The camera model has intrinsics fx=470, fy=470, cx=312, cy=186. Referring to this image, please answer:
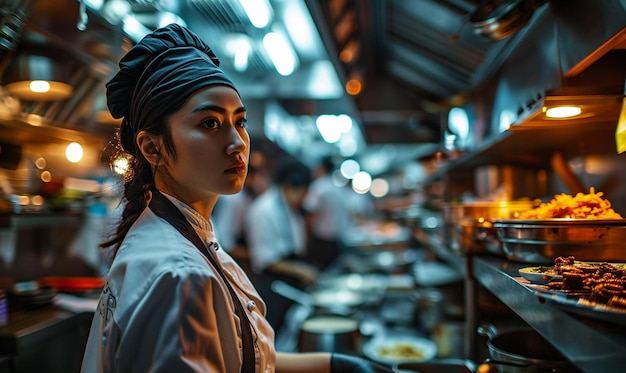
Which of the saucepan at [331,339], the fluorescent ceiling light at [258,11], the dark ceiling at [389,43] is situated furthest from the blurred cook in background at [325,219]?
the saucepan at [331,339]

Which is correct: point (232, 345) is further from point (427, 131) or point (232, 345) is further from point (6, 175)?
point (427, 131)

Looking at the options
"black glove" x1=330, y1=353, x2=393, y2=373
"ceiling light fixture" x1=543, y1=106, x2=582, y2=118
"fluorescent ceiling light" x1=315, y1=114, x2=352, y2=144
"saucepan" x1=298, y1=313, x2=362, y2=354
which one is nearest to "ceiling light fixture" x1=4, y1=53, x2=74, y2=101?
"saucepan" x1=298, y1=313, x2=362, y2=354

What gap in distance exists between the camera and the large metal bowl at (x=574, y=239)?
1312mm

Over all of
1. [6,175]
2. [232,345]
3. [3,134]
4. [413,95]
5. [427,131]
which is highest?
[413,95]

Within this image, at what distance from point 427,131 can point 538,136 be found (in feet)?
10.1

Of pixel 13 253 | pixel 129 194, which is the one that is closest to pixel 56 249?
pixel 13 253

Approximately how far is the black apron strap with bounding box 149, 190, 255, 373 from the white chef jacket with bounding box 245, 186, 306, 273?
13.5ft

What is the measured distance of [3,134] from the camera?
265 cm

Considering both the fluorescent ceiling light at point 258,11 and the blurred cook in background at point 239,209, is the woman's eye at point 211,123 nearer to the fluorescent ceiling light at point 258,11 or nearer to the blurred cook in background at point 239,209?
the fluorescent ceiling light at point 258,11

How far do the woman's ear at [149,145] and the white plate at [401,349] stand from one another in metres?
1.79

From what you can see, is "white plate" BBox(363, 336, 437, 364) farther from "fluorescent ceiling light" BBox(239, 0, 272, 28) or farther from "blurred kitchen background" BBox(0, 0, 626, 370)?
"fluorescent ceiling light" BBox(239, 0, 272, 28)

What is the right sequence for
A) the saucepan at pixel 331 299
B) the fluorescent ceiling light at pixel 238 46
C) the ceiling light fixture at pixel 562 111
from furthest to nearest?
the saucepan at pixel 331 299
the fluorescent ceiling light at pixel 238 46
the ceiling light fixture at pixel 562 111

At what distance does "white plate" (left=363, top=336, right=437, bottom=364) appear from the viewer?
2735 millimetres

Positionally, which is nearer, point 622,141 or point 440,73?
point 622,141
